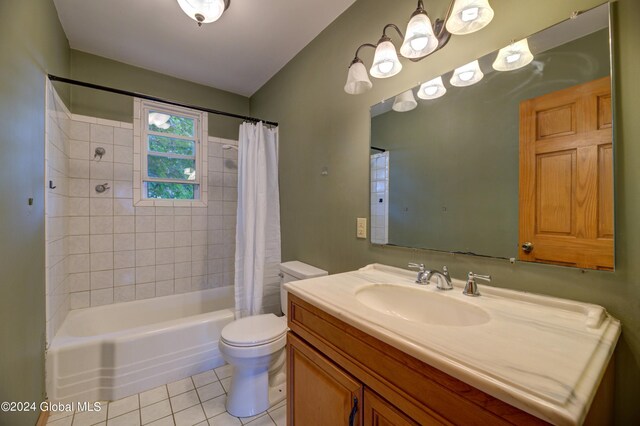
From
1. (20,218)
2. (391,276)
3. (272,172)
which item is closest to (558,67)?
(391,276)

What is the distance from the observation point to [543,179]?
2.91 feet

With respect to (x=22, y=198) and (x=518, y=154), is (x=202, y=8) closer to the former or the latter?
(x=22, y=198)

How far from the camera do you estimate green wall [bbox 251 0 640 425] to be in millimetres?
731

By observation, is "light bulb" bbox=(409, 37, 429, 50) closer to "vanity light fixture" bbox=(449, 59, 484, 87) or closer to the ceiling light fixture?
the ceiling light fixture

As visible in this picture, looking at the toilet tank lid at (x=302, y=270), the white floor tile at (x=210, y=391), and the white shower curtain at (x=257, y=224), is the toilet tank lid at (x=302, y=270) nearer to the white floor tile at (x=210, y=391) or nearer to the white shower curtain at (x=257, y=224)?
the white shower curtain at (x=257, y=224)

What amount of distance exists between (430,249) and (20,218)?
6.24ft

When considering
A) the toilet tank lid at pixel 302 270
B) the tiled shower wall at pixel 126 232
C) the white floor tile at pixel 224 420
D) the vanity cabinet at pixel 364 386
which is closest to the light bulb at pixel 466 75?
the vanity cabinet at pixel 364 386

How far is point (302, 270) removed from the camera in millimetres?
1832

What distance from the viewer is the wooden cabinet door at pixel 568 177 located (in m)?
0.77

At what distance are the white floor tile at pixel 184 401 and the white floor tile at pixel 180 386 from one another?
0.05 metres

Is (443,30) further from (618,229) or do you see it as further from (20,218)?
(20,218)

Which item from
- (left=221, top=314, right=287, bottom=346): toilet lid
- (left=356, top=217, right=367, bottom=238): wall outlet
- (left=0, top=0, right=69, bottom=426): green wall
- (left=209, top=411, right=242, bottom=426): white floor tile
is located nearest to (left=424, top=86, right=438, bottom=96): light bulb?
(left=356, top=217, right=367, bottom=238): wall outlet

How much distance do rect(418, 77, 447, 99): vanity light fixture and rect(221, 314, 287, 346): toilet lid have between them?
1.54m

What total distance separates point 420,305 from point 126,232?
2573 mm
